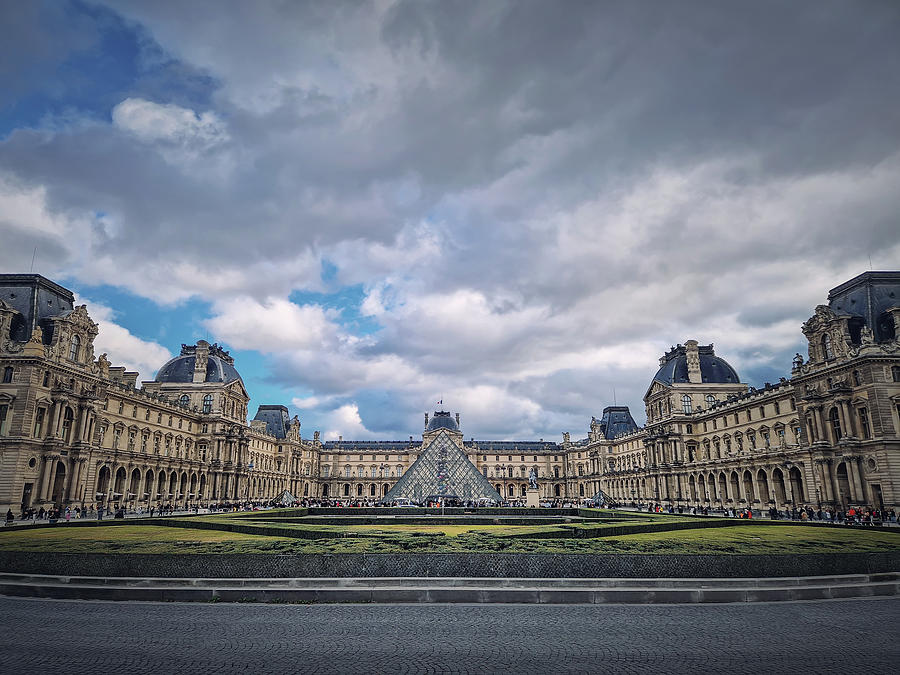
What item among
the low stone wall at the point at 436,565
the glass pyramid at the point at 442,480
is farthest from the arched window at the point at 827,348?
the low stone wall at the point at 436,565

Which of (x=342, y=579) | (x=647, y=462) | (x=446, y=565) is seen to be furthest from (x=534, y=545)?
(x=647, y=462)

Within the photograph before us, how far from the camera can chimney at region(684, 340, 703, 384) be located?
6988 cm

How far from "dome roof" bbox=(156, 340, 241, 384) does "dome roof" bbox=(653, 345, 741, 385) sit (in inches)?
2239

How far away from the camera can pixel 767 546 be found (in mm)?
14781

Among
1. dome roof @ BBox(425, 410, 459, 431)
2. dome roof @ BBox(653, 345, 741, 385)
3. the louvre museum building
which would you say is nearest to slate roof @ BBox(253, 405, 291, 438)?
the louvre museum building

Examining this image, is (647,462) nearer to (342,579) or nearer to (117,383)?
(117,383)

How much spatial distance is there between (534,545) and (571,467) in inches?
4053

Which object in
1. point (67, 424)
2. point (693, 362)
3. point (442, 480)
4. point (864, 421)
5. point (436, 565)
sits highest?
point (693, 362)

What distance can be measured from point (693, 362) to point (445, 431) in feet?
111

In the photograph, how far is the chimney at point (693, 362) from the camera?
6988cm

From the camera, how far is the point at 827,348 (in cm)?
4394

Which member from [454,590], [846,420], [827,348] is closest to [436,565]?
[454,590]

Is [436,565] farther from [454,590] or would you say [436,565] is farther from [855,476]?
[855,476]

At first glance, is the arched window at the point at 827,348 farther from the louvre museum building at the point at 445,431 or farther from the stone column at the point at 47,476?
the stone column at the point at 47,476
